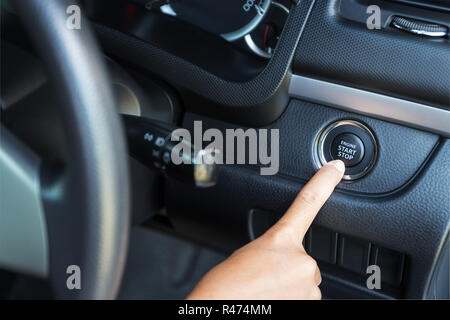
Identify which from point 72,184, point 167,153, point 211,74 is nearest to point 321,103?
point 211,74

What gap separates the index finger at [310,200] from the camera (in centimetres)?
74

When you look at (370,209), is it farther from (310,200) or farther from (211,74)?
(211,74)

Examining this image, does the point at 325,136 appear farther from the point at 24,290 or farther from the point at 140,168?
the point at 24,290

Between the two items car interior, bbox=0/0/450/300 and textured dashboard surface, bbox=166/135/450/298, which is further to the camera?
textured dashboard surface, bbox=166/135/450/298

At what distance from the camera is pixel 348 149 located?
2.80 ft

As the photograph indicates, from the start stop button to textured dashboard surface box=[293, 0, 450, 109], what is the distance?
8 centimetres

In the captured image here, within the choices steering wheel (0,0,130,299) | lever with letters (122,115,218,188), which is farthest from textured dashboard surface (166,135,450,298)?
steering wheel (0,0,130,299)

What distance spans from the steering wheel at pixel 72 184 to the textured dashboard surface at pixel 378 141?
1.20 feet

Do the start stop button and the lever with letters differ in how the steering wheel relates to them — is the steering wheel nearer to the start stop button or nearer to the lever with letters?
the lever with letters

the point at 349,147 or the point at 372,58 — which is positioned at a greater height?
the point at 372,58

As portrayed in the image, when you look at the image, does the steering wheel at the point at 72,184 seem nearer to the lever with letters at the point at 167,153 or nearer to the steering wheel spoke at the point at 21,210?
the steering wheel spoke at the point at 21,210

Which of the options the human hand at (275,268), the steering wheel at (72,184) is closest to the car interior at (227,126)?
the steering wheel at (72,184)

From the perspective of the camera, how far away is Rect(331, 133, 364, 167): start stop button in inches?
33.1

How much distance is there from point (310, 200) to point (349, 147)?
0.47ft
